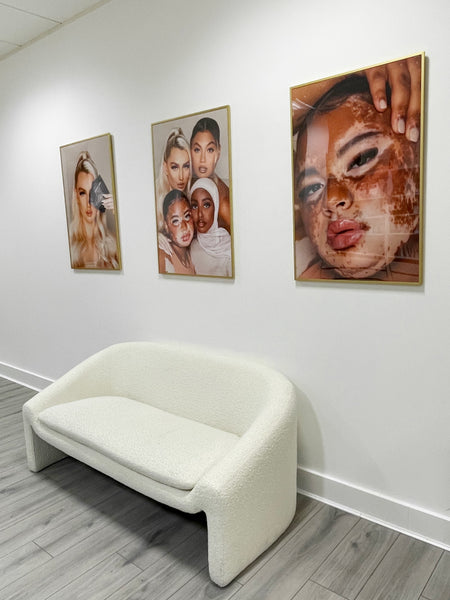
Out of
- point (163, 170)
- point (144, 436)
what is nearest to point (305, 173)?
point (163, 170)

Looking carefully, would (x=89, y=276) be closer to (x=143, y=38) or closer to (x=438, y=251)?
(x=143, y=38)

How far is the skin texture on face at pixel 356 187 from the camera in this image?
6.30ft

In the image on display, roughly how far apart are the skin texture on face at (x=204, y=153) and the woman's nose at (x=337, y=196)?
0.66 m

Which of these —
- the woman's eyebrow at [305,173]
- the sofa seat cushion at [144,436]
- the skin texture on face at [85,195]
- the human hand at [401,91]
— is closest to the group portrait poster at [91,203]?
the skin texture on face at [85,195]

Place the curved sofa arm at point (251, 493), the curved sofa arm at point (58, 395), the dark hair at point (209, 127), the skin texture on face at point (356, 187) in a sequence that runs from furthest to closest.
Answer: the curved sofa arm at point (58, 395) → the dark hair at point (209, 127) → the skin texture on face at point (356, 187) → the curved sofa arm at point (251, 493)

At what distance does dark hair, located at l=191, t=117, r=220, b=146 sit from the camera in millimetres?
2455

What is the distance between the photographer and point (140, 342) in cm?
297

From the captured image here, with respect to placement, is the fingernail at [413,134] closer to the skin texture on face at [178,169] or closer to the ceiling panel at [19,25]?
the skin texture on face at [178,169]

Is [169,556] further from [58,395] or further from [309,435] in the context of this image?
[58,395]

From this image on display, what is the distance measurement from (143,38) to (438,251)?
2011mm

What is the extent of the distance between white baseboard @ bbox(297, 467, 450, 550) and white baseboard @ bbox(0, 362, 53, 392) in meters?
2.43

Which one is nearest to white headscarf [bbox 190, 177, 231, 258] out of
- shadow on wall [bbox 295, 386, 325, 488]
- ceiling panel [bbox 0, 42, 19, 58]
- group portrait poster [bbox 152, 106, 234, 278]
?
group portrait poster [bbox 152, 106, 234, 278]

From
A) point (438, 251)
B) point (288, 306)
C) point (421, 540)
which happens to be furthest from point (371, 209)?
point (421, 540)

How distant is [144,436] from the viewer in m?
2.27
